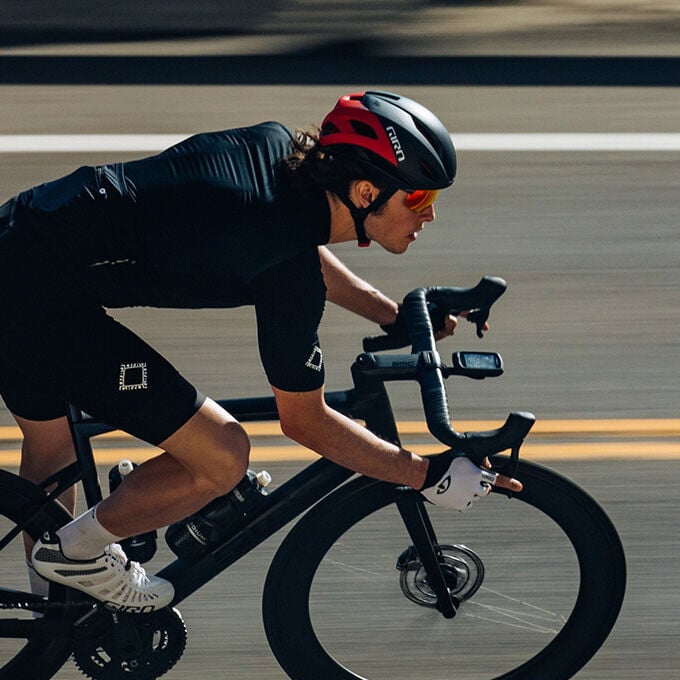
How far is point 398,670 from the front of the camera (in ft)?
14.9

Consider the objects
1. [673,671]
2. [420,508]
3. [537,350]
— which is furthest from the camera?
[537,350]

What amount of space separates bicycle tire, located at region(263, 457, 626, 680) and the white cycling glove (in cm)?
34

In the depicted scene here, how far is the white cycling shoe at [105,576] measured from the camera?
159 inches

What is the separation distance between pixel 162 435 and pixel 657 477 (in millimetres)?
2560

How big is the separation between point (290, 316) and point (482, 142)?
5.97 m

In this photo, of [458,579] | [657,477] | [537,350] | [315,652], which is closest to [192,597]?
[315,652]

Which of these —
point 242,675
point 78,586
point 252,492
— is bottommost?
point 242,675

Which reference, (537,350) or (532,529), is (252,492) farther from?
(537,350)

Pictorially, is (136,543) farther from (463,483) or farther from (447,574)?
(463,483)

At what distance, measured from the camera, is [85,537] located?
3977 millimetres

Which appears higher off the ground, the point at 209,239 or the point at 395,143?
the point at 395,143

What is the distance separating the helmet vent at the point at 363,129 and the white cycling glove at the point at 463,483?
86cm

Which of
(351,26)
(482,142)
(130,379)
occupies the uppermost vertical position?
(351,26)

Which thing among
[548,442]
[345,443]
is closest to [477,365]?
[345,443]
